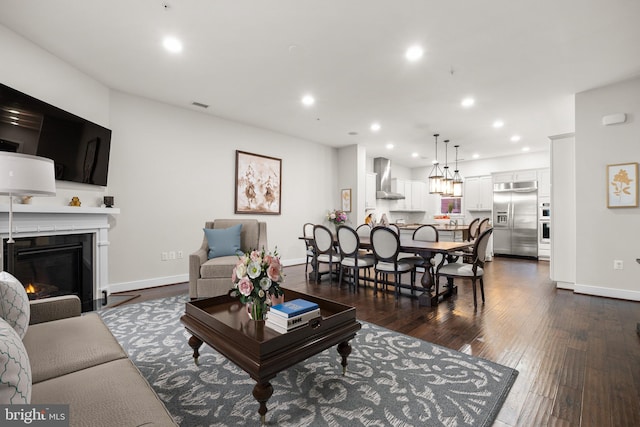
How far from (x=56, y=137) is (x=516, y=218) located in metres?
9.18

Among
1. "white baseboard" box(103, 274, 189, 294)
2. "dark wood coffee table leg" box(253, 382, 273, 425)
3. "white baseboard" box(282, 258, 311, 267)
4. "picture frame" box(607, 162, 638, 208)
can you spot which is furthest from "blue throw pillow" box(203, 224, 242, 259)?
"picture frame" box(607, 162, 638, 208)

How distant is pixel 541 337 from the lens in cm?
258

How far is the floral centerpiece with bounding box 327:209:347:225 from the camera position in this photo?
6996 mm

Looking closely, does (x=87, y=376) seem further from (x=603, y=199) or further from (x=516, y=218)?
(x=516, y=218)

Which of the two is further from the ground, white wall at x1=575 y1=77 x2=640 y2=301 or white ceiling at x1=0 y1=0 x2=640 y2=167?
white ceiling at x1=0 y1=0 x2=640 y2=167

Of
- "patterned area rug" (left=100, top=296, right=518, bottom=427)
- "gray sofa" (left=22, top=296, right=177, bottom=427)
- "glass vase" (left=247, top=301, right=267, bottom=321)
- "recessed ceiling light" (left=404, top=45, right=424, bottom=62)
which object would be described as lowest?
"patterned area rug" (left=100, top=296, right=518, bottom=427)

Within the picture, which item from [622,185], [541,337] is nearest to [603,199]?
[622,185]

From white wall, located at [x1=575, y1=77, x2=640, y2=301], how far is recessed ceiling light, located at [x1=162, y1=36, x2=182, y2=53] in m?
5.17

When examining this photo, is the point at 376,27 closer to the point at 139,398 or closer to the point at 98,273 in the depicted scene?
the point at 139,398

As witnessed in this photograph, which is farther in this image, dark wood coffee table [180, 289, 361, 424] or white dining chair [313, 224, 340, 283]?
white dining chair [313, 224, 340, 283]

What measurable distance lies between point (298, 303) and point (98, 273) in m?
3.07

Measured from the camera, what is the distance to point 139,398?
3.35ft

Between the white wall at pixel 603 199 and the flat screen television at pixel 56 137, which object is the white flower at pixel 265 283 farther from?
the white wall at pixel 603 199

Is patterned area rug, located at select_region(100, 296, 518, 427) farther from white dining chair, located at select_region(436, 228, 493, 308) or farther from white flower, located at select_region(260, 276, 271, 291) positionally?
white dining chair, located at select_region(436, 228, 493, 308)
